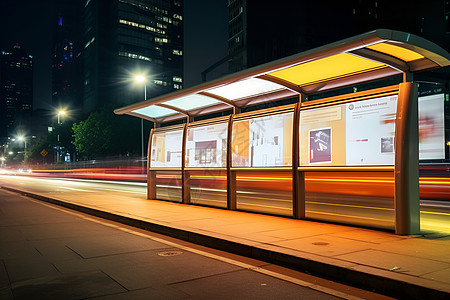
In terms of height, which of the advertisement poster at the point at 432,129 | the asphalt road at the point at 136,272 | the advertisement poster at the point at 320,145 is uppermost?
the advertisement poster at the point at 432,129

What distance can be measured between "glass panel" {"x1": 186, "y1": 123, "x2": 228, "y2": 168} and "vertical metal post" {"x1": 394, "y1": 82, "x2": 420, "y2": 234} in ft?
18.1

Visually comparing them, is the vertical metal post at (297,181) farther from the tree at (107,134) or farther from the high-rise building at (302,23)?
the high-rise building at (302,23)

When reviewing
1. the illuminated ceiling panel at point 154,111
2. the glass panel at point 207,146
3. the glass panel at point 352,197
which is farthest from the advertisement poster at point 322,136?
the illuminated ceiling panel at point 154,111

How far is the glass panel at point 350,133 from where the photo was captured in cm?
789

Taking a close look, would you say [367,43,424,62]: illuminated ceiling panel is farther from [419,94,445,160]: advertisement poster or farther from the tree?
the tree

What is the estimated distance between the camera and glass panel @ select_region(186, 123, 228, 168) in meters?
12.2

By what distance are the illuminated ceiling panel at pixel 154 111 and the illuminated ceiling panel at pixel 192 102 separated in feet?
2.50

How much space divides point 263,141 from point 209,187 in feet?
9.47

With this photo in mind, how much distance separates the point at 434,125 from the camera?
16125 mm

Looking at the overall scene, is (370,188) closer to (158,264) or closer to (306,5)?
(158,264)

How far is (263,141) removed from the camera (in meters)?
10.8

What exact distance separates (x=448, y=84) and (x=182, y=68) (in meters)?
124

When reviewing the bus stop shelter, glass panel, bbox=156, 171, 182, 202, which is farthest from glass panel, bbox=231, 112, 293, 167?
glass panel, bbox=156, 171, 182, 202

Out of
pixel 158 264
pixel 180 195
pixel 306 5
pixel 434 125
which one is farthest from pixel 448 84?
pixel 158 264
